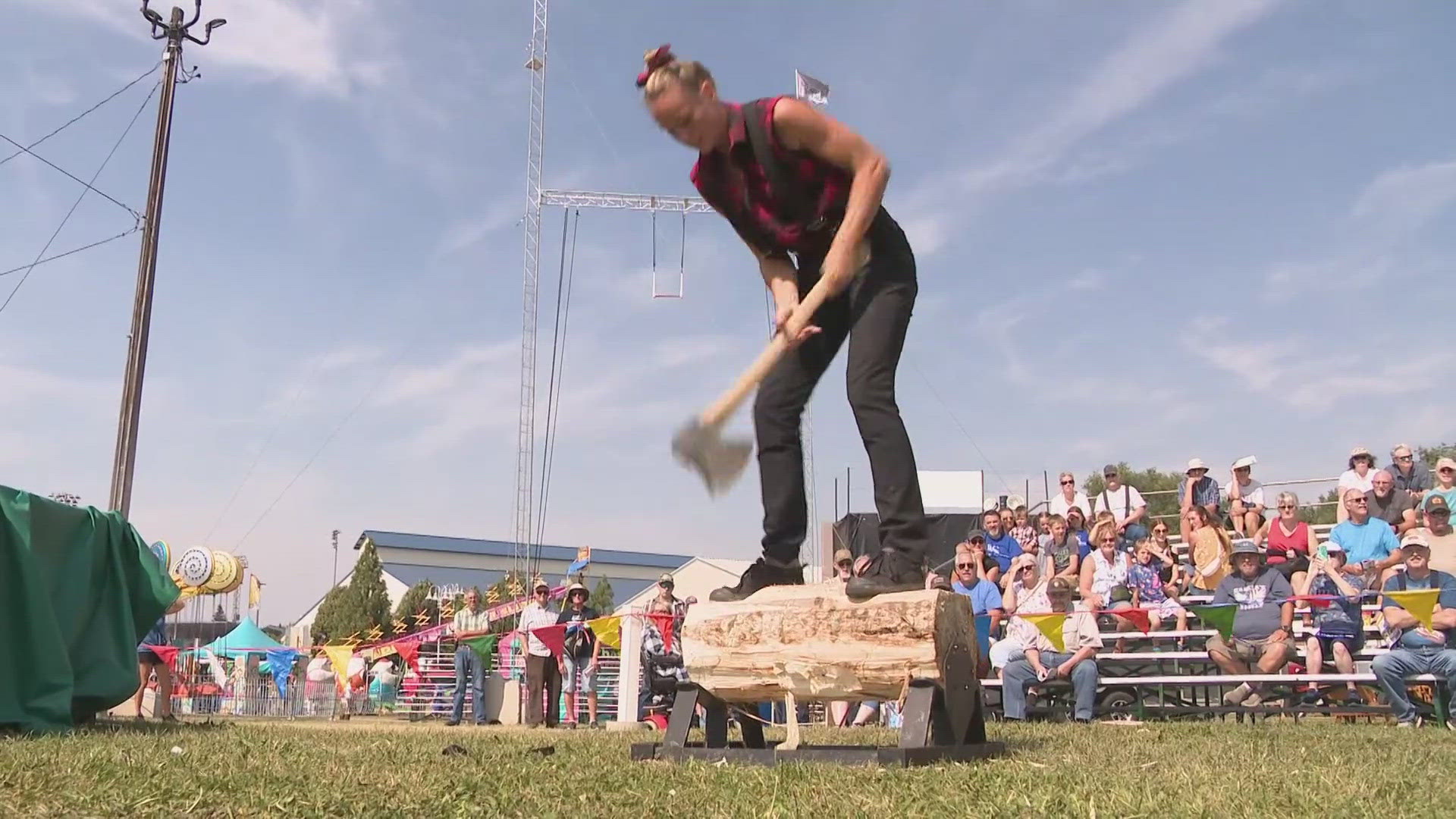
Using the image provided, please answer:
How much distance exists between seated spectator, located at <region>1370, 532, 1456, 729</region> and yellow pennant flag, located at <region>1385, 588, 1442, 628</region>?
0.09 ft

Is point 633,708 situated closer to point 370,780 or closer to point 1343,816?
point 370,780

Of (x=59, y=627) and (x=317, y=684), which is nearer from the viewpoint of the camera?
(x=59, y=627)

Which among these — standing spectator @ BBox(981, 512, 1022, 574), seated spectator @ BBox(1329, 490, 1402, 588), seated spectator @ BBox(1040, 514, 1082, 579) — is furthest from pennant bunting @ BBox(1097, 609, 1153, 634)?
standing spectator @ BBox(981, 512, 1022, 574)

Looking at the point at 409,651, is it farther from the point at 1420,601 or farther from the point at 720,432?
the point at 720,432

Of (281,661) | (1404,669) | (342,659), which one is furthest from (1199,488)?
(281,661)

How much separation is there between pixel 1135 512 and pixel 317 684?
1699 cm

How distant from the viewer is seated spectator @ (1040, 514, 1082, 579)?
12289mm

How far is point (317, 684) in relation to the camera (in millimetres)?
22672

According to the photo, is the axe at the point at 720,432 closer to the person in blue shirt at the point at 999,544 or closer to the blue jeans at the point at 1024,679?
the blue jeans at the point at 1024,679

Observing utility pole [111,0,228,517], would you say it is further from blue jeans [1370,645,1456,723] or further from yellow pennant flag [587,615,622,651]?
blue jeans [1370,645,1456,723]

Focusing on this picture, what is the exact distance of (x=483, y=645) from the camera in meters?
15.5

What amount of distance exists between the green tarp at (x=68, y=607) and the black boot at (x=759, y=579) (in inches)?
165

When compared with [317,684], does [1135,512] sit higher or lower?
higher

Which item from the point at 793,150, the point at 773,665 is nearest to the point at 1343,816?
the point at 773,665
